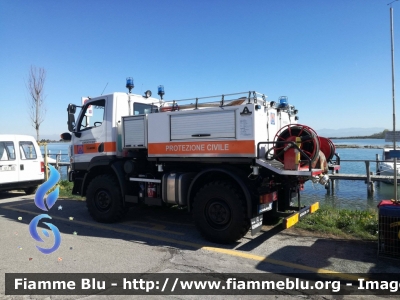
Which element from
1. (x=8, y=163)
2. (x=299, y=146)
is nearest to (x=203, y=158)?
(x=299, y=146)

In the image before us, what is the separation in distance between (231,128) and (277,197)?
178 centimetres

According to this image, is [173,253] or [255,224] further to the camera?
[255,224]

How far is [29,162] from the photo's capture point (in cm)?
1138

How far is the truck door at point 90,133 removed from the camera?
24.9 ft

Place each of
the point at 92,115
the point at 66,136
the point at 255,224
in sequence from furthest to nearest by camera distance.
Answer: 1. the point at 66,136
2. the point at 92,115
3. the point at 255,224

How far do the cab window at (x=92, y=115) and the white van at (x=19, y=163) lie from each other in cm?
450

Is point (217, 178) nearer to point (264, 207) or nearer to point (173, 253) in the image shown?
point (264, 207)

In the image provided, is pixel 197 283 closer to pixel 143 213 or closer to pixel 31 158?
pixel 143 213

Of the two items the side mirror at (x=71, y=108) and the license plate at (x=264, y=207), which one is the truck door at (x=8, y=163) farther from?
the license plate at (x=264, y=207)

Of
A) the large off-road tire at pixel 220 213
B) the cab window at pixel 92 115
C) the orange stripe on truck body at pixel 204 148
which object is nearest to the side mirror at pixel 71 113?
the cab window at pixel 92 115

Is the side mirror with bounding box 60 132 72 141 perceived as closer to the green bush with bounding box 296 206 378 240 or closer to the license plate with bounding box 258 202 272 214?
the license plate with bounding box 258 202 272 214

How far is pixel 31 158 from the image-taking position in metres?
11.5

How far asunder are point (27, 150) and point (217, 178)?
858 centimetres

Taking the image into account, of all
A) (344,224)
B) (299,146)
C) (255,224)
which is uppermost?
(299,146)
